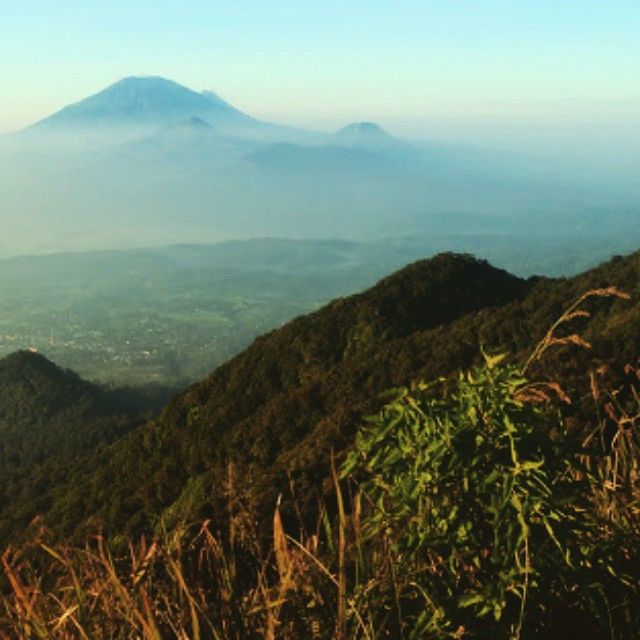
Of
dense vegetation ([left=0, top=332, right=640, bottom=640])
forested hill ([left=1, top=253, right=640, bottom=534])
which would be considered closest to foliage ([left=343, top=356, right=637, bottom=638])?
dense vegetation ([left=0, top=332, right=640, bottom=640])

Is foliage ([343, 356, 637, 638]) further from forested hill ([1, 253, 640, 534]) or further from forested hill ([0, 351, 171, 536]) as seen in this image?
forested hill ([0, 351, 171, 536])

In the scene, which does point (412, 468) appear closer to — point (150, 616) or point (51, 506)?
point (150, 616)

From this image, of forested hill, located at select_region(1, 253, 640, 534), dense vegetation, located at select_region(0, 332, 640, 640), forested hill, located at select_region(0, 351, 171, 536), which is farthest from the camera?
forested hill, located at select_region(0, 351, 171, 536)

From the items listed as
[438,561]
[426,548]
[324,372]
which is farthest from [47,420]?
[426,548]

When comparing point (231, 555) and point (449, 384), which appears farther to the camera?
point (449, 384)

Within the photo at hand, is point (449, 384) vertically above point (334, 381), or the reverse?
point (449, 384)

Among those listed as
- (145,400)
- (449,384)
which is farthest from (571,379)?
(145,400)

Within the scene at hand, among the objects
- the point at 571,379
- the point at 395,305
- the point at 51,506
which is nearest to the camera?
the point at 571,379

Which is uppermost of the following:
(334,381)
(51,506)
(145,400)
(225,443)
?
(334,381)
